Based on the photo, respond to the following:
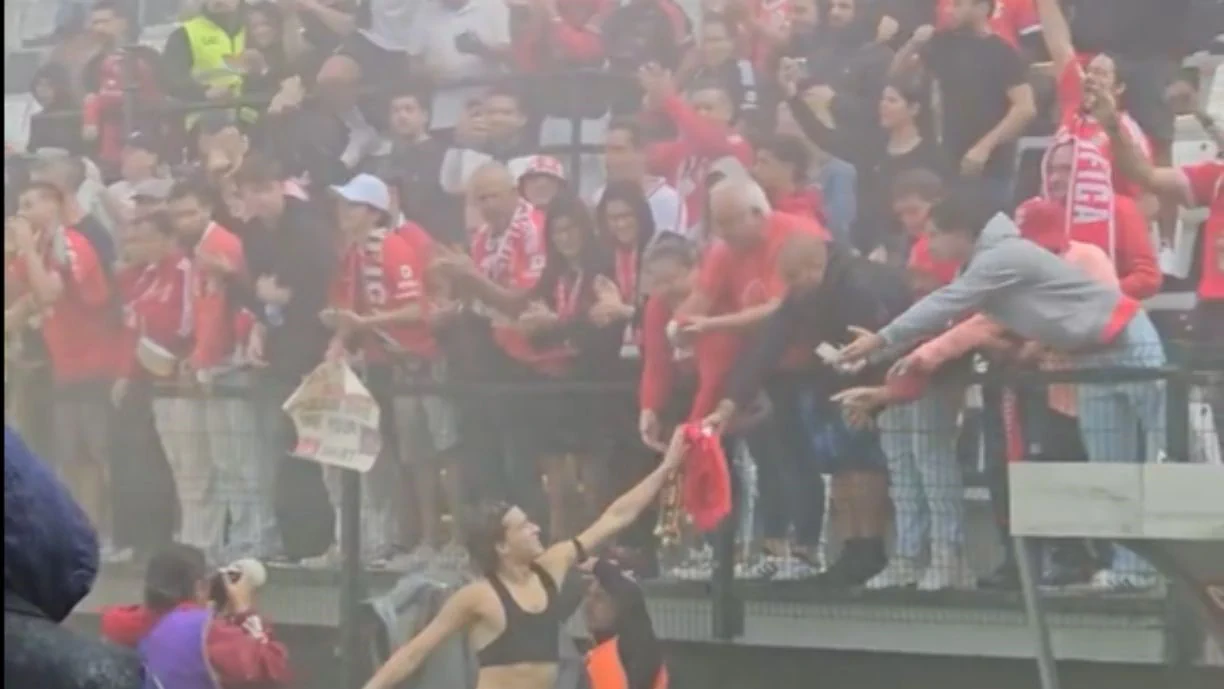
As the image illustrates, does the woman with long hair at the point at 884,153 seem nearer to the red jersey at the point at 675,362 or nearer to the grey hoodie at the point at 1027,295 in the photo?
the grey hoodie at the point at 1027,295

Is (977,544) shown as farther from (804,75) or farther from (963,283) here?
(804,75)

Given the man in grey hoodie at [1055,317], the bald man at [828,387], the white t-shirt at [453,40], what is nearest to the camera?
the man in grey hoodie at [1055,317]

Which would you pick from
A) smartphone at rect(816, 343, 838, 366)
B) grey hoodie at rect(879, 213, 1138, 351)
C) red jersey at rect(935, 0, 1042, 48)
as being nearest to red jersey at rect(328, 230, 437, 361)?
smartphone at rect(816, 343, 838, 366)

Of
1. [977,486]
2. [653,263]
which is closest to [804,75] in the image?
[653,263]

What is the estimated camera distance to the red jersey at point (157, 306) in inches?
184

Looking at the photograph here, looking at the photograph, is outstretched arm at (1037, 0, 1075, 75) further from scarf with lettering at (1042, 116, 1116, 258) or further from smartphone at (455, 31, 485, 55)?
smartphone at (455, 31, 485, 55)

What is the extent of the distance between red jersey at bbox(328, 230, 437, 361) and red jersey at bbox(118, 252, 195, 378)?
0.48 m

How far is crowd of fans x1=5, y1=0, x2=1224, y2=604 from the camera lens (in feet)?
12.6

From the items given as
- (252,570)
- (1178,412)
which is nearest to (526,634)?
(252,570)

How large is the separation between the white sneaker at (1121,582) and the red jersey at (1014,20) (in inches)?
41.5

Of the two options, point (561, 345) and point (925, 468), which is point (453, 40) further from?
point (925, 468)

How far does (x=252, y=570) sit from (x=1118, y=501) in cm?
197

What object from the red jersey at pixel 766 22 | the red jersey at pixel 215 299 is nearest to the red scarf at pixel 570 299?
the red jersey at pixel 766 22

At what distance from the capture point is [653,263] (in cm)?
416
